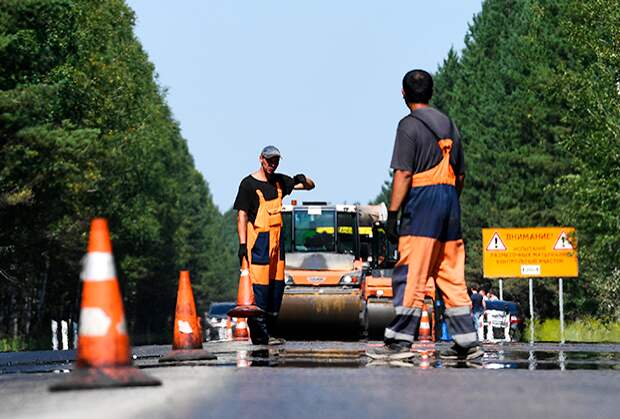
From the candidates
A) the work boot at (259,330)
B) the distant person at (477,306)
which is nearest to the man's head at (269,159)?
the work boot at (259,330)

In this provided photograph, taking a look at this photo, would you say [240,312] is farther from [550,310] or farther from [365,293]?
[550,310]

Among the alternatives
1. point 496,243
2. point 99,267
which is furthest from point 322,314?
point 99,267

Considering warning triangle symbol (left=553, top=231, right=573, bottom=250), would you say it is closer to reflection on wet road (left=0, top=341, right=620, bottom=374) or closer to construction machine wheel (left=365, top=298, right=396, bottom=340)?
construction machine wheel (left=365, top=298, right=396, bottom=340)

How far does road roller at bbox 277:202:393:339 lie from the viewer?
1107 inches

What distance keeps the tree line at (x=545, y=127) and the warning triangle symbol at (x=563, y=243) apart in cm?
58

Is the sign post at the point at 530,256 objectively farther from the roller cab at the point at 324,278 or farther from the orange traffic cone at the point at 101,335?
the orange traffic cone at the point at 101,335

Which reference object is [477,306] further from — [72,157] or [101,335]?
[101,335]

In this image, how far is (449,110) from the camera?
96688 mm

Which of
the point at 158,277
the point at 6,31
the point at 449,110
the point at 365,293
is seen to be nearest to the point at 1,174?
the point at 6,31

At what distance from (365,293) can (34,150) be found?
1486cm

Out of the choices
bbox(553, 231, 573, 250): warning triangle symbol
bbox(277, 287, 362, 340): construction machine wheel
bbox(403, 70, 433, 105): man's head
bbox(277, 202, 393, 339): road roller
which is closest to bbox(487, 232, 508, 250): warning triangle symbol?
bbox(553, 231, 573, 250): warning triangle symbol

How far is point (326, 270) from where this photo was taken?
95.1ft

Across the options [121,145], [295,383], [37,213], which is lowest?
[295,383]

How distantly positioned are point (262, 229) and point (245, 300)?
4.38ft
